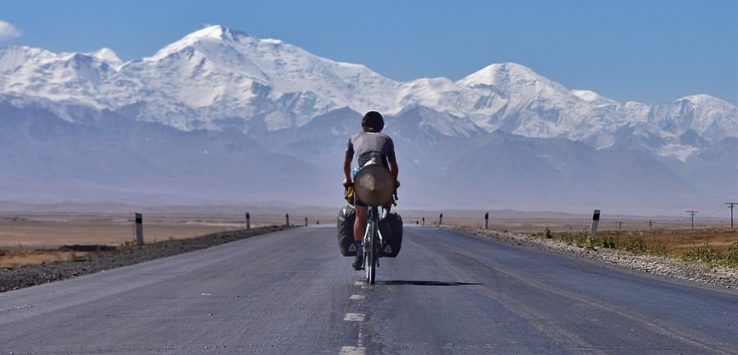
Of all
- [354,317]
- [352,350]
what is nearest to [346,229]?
[354,317]

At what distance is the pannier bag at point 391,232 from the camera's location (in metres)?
16.3

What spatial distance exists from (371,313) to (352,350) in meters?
2.57

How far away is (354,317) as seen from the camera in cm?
1172

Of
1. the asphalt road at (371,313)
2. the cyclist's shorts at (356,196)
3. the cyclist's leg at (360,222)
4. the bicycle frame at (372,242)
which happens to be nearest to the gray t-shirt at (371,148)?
the cyclist's shorts at (356,196)

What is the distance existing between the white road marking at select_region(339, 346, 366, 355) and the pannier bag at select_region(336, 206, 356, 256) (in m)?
6.98

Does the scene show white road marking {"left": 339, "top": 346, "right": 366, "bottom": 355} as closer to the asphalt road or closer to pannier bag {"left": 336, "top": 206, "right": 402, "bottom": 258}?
the asphalt road

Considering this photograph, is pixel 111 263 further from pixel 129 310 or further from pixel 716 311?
pixel 716 311

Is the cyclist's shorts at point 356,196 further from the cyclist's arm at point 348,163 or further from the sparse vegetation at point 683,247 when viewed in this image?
the sparse vegetation at point 683,247

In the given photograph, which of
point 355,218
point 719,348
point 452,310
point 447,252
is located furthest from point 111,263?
point 719,348

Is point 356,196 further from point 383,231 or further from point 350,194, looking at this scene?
point 383,231

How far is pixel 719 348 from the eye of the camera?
1000 centimetres

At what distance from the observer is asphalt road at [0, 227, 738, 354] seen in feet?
33.0

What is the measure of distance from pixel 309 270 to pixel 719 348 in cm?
1025

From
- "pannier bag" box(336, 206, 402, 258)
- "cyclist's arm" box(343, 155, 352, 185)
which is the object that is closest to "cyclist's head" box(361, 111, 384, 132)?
"cyclist's arm" box(343, 155, 352, 185)
